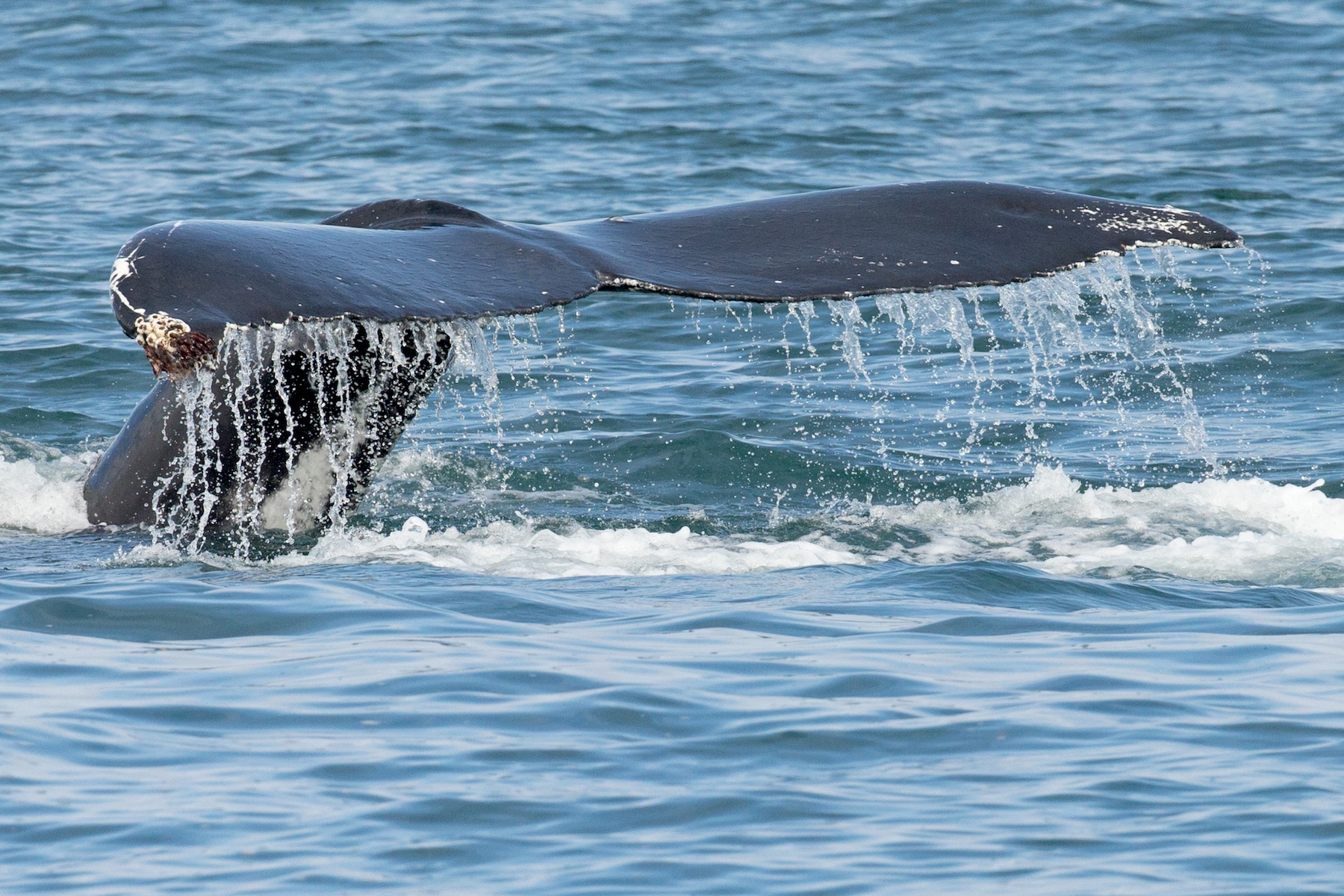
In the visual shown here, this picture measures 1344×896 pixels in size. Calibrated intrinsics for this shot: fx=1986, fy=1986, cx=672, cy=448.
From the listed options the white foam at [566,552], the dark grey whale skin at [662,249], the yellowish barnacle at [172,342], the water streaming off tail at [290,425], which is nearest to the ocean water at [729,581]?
the white foam at [566,552]

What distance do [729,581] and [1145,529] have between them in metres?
1.82

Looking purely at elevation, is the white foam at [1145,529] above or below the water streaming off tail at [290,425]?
below

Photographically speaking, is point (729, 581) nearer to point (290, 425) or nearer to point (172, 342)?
point (290, 425)

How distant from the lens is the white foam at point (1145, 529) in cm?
710

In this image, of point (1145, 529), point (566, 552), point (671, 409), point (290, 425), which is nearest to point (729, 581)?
point (566, 552)

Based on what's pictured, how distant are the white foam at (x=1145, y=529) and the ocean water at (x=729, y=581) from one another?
0.03m

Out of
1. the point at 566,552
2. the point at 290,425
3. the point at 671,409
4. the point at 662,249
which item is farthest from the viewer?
the point at 671,409

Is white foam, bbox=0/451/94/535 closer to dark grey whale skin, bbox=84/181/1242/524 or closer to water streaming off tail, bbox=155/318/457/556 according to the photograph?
water streaming off tail, bbox=155/318/457/556

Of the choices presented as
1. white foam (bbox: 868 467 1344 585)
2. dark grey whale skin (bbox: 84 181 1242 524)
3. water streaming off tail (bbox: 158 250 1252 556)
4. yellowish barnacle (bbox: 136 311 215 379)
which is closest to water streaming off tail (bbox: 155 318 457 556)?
water streaming off tail (bbox: 158 250 1252 556)

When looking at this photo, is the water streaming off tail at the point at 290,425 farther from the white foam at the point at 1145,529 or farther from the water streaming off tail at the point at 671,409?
the white foam at the point at 1145,529

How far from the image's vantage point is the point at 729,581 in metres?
6.88

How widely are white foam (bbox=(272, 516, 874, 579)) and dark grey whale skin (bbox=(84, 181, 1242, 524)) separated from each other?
1.60 meters

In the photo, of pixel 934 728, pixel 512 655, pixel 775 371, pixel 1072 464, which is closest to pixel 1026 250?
pixel 934 728

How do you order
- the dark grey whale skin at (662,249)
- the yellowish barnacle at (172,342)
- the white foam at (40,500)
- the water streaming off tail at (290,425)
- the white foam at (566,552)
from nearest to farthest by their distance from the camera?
the yellowish barnacle at (172,342), the dark grey whale skin at (662,249), the water streaming off tail at (290,425), the white foam at (566,552), the white foam at (40,500)
